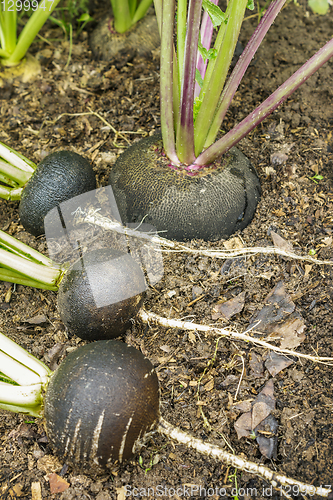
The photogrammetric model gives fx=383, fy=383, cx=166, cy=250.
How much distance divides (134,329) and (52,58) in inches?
99.4

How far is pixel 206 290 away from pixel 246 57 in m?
1.20

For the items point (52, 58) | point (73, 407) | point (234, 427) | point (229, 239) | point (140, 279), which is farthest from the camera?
point (52, 58)

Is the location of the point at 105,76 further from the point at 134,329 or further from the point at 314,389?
the point at 314,389

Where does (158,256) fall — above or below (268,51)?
below

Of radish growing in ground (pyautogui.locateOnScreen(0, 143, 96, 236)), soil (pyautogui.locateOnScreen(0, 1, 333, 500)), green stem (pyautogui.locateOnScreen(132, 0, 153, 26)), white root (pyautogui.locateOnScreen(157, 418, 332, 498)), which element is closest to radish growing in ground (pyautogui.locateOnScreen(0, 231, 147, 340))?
soil (pyautogui.locateOnScreen(0, 1, 333, 500))

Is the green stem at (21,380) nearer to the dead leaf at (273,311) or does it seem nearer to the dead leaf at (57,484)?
the dead leaf at (57,484)

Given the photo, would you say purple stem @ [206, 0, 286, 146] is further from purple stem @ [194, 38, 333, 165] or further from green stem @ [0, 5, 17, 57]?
green stem @ [0, 5, 17, 57]

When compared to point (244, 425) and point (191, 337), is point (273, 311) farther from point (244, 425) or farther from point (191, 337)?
point (244, 425)

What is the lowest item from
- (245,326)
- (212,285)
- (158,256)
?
(245,326)

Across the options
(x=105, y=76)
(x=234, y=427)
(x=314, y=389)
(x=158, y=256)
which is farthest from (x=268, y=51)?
(x=234, y=427)

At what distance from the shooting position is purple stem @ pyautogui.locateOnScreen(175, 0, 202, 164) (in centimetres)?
170

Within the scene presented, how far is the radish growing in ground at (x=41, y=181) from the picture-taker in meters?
2.16

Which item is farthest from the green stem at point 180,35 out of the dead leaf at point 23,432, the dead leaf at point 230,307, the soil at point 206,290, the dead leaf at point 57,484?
the dead leaf at point 57,484

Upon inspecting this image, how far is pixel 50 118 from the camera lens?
2.89 metres
